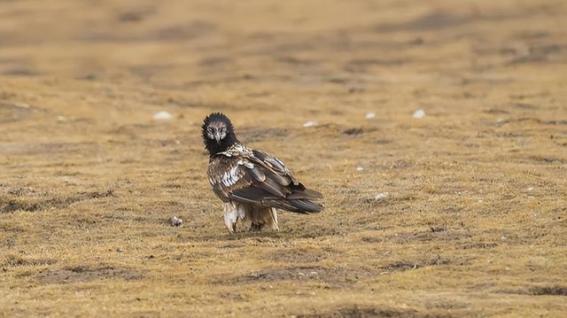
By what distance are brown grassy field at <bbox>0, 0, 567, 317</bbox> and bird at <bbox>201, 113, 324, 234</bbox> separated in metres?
0.25

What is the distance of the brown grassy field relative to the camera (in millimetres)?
10625

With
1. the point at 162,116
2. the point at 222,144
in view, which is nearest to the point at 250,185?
the point at 222,144


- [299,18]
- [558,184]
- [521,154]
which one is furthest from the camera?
[299,18]

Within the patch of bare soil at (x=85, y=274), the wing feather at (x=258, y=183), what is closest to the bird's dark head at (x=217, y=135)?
the wing feather at (x=258, y=183)

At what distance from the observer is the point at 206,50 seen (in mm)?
38062

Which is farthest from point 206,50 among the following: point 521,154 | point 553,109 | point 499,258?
point 499,258

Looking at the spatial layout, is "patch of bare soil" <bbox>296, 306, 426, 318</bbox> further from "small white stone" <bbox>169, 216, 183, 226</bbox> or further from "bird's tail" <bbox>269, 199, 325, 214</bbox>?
"small white stone" <bbox>169, 216, 183, 226</bbox>

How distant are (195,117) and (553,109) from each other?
6507 millimetres

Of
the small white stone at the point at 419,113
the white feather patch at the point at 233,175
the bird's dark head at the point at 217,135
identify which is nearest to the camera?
the white feather patch at the point at 233,175

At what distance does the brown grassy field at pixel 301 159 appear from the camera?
10.6 meters

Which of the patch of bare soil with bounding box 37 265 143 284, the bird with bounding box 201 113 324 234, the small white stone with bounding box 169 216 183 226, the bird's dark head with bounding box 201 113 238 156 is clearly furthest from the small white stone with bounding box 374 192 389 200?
the patch of bare soil with bounding box 37 265 143 284

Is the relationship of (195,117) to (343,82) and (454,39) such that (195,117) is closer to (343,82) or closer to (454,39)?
(343,82)

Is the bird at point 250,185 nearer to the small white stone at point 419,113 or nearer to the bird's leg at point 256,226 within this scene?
the bird's leg at point 256,226

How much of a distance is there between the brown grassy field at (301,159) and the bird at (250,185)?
0.25 metres
